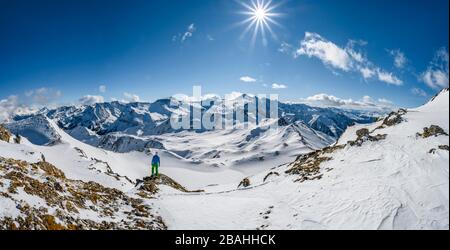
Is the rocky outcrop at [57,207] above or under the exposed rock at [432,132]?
under

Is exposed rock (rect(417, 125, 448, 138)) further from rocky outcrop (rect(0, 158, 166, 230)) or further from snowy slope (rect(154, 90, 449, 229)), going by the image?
rocky outcrop (rect(0, 158, 166, 230))

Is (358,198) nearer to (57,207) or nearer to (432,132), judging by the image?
(432,132)

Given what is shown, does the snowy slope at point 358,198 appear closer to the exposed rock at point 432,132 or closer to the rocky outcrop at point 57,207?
the exposed rock at point 432,132

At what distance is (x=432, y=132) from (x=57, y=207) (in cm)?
2633

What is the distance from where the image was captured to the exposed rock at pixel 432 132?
24.3 m

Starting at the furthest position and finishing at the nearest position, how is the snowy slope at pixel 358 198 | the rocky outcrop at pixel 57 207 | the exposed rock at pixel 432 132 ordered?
the exposed rock at pixel 432 132 < the snowy slope at pixel 358 198 < the rocky outcrop at pixel 57 207

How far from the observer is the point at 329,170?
1074 inches

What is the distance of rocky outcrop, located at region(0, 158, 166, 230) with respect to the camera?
14383 mm

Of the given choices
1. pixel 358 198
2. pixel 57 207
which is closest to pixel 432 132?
pixel 358 198

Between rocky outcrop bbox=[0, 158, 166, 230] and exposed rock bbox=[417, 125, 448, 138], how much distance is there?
2102 cm

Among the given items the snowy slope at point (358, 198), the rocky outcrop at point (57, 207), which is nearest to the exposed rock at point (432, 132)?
the snowy slope at point (358, 198)

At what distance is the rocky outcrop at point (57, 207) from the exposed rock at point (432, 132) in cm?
2102

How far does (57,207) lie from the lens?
1641 centimetres

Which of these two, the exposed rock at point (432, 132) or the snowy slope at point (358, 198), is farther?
the exposed rock at point (432, 132)
